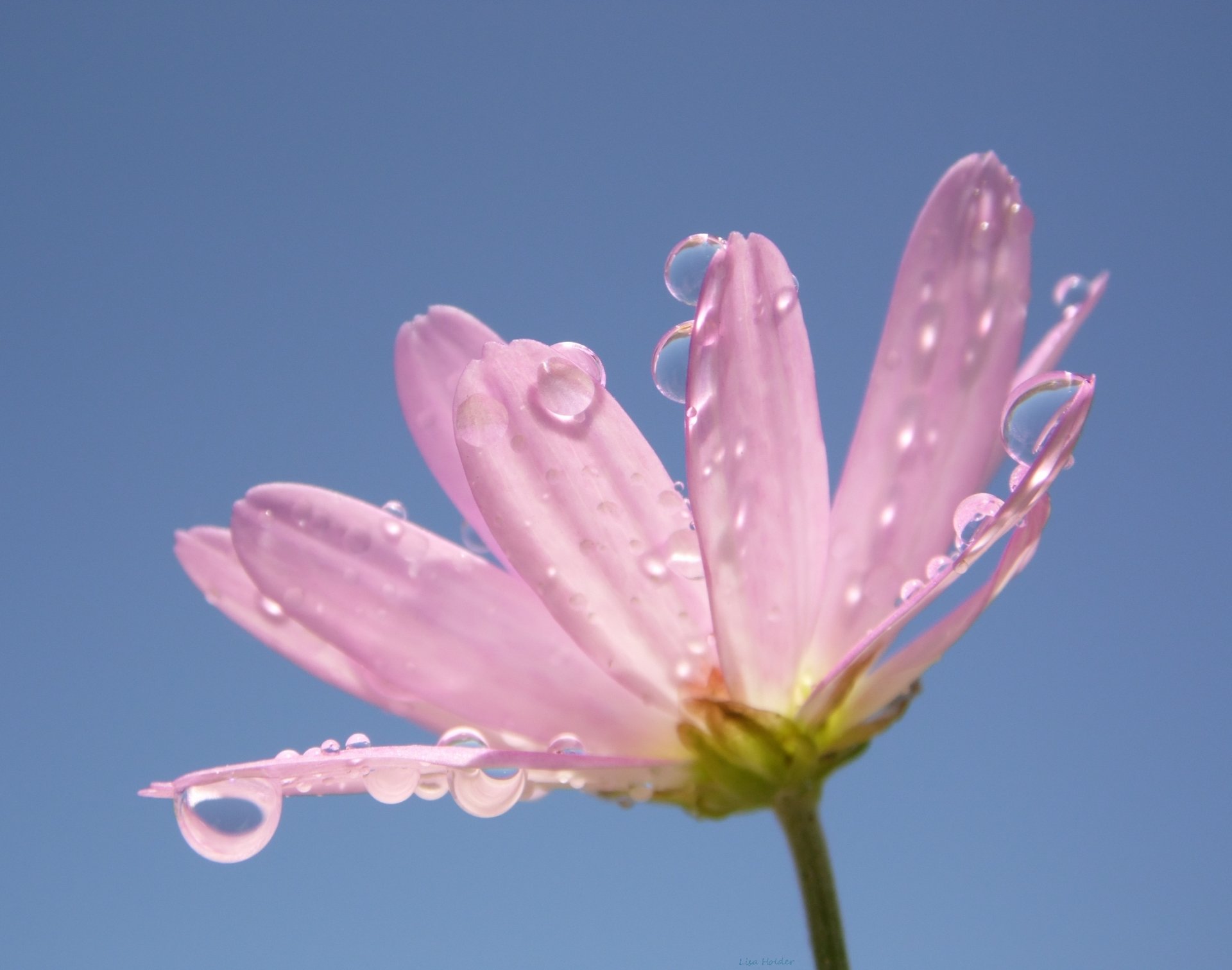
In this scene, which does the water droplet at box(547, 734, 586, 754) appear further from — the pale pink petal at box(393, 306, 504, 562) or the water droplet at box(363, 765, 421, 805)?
the pale pink petal at box(393, 306, 504, 562)

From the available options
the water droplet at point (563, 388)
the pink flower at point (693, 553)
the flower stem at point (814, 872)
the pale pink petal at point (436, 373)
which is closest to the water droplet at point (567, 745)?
the pink flower at point (693, 553)

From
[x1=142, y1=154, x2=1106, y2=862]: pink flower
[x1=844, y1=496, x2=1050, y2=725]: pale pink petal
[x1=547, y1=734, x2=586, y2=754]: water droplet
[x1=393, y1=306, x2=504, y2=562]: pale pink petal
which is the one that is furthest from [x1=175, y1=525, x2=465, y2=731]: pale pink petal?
[x1=844, y1=496, x2=1050, y2=725]: pale pink petal

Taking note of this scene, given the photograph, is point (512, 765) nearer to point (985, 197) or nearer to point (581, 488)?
point (581, 488)

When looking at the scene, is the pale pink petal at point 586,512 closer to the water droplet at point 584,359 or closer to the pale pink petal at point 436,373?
the water droplet at point 584,359

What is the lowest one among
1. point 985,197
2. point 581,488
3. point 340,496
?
point 581,488

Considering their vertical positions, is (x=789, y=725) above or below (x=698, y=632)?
below

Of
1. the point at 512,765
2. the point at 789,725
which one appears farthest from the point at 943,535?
the point at 512,765
